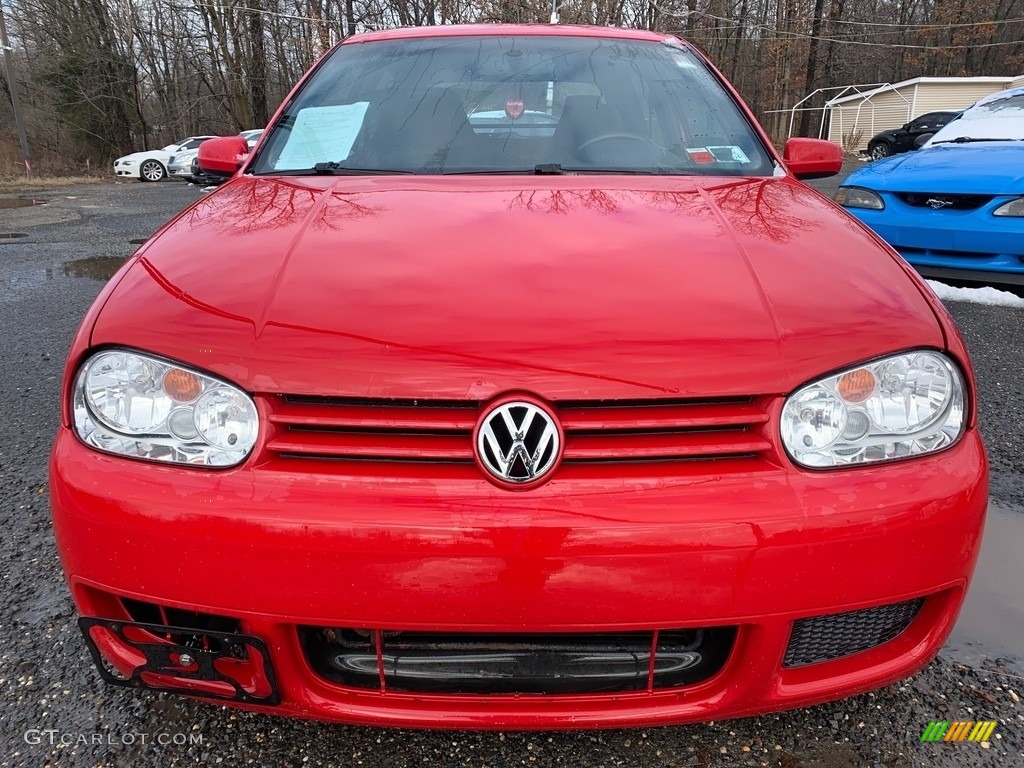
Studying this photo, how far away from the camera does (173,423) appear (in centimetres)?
119

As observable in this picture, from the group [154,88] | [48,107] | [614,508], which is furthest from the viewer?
[154,88]

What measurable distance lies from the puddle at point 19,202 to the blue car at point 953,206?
536 inches

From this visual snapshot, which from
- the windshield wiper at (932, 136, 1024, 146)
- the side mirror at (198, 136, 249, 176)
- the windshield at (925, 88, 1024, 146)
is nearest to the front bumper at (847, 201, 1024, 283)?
the windshield wiper at (932, 136, 1024, 146)

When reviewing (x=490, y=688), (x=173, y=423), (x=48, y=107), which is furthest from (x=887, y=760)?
(x=48, y=107)

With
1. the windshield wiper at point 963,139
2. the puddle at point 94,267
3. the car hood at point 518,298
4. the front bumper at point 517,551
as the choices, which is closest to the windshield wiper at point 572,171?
the car hood at point 518,298

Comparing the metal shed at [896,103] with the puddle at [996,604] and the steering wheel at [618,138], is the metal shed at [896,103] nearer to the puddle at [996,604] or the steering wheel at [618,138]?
the puddle at [996,604]

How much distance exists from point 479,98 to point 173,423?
60.5 inches

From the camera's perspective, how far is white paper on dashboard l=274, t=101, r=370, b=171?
83.4 inches

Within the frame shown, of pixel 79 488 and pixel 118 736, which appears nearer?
pixel 79 488

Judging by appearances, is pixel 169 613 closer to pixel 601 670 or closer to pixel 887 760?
pixel 601 670

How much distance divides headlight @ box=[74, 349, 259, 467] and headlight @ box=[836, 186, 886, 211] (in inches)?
194

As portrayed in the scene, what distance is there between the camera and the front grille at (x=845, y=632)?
47.8 inches

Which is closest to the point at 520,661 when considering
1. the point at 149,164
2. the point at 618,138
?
the point at 618,138

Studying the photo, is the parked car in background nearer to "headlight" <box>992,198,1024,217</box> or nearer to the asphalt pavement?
"headlight" <box>992,198,1024,217</box>
